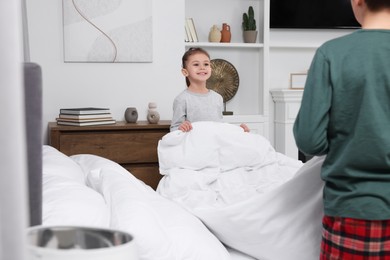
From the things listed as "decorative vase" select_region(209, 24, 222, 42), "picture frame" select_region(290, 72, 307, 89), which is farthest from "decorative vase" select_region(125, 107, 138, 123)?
"picture frame" select_region(290, 72, 307, 89)

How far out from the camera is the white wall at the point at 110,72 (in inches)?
153

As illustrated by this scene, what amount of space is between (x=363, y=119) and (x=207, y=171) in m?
1.38

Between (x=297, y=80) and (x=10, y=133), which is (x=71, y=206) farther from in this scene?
(x=297, y=80)

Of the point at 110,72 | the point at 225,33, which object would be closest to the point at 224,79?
the point at 225,33

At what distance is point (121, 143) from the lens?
3.67 metres

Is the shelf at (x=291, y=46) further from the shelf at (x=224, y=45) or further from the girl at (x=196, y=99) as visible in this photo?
the girl at (x=196, y=99)

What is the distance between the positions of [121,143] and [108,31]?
88cm

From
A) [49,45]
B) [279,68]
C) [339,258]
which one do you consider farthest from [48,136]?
[339,258]

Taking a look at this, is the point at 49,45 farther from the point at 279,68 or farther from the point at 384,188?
the point at 384,188

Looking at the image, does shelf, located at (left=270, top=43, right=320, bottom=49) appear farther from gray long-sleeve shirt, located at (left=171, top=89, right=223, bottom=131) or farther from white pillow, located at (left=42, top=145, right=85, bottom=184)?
white pillow, located at (left=42, top=145, right=85, bottom=184)

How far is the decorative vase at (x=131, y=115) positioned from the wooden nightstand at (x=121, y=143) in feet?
0.44

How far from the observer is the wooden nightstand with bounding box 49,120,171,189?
358cm

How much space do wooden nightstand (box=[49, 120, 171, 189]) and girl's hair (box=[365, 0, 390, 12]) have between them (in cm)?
258

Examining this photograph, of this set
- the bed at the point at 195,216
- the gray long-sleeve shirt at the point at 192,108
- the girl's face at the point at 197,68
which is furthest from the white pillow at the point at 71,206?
the girl's face at the point at 197,68
